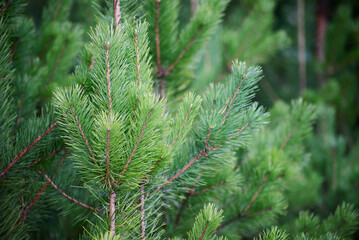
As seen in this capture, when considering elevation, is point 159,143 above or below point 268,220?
above

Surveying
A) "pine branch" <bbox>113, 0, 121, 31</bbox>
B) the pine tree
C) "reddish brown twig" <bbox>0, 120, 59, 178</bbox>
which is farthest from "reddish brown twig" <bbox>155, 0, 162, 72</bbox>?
"reddish brown twig" <bbox>0, 120, 59, 178</bbox>

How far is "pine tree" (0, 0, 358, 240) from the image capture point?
534 millimetres

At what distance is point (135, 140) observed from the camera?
52cm

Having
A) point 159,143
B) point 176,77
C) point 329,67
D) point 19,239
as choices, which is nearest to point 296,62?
point 329,67

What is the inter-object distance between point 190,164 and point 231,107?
0.15 metres

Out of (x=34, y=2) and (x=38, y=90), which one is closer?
(x=38, y=90)

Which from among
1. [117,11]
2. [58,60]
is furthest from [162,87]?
[58,60]

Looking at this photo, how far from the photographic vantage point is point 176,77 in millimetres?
907

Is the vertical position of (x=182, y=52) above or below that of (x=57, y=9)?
below

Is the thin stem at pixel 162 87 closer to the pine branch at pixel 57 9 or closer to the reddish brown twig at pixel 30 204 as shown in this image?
the reddish brown twig at pixel 30 204

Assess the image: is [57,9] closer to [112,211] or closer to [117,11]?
[117,11]

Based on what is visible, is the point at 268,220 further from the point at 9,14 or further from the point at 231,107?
the point at 9,14

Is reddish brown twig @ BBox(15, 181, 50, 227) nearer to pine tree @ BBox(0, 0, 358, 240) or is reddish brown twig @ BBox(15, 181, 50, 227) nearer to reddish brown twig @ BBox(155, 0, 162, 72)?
pine tree @ BBox(0, 0, 358, 240)

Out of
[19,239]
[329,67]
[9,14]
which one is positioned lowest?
[19,239]
